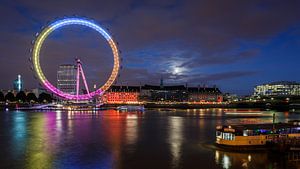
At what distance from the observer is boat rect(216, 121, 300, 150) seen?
97.3 feet

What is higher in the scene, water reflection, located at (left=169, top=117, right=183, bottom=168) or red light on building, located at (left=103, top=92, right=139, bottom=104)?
red light on building, located at (left=103, top=92, right=139, bottom=104)

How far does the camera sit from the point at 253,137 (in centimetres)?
2989

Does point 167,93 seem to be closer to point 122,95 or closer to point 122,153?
point 122,95

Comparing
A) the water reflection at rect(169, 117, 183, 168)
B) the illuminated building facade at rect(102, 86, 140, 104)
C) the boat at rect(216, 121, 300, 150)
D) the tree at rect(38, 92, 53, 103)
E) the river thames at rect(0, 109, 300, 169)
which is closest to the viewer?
the river thames at rect(0, 109, 300, 169)

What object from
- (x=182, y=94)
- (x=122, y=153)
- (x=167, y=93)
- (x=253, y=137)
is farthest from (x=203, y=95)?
(x=122, y=153)

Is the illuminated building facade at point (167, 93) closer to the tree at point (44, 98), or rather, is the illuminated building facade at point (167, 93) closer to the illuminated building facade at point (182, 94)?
the illuminated building facade at point (182, 94)

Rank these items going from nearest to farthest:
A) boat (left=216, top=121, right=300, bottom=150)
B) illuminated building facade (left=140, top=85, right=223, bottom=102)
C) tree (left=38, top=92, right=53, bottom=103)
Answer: boat (left=216, top=121, right=300, bottom=150) < tree (left=38, top=92, right=53, bottom=103) < illuminated building facade (left=140, top=85, right=223, bottom=102)

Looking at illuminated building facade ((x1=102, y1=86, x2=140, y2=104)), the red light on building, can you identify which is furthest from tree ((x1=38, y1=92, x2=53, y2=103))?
the red light on building

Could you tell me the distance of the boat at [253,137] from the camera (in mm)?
29642

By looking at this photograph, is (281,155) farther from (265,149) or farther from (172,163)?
(172,163)

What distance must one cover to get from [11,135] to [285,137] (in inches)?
1165

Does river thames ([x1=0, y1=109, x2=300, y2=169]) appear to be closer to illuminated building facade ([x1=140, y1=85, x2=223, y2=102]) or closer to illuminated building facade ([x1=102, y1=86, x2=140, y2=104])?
illuminated building facade ([x1=102, y1=86, x2=140, y2=104])

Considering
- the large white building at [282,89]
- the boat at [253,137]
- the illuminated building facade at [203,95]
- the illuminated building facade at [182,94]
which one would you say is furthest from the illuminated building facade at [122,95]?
the boat at [253,137]

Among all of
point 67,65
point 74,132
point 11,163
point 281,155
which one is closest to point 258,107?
point 67,65
